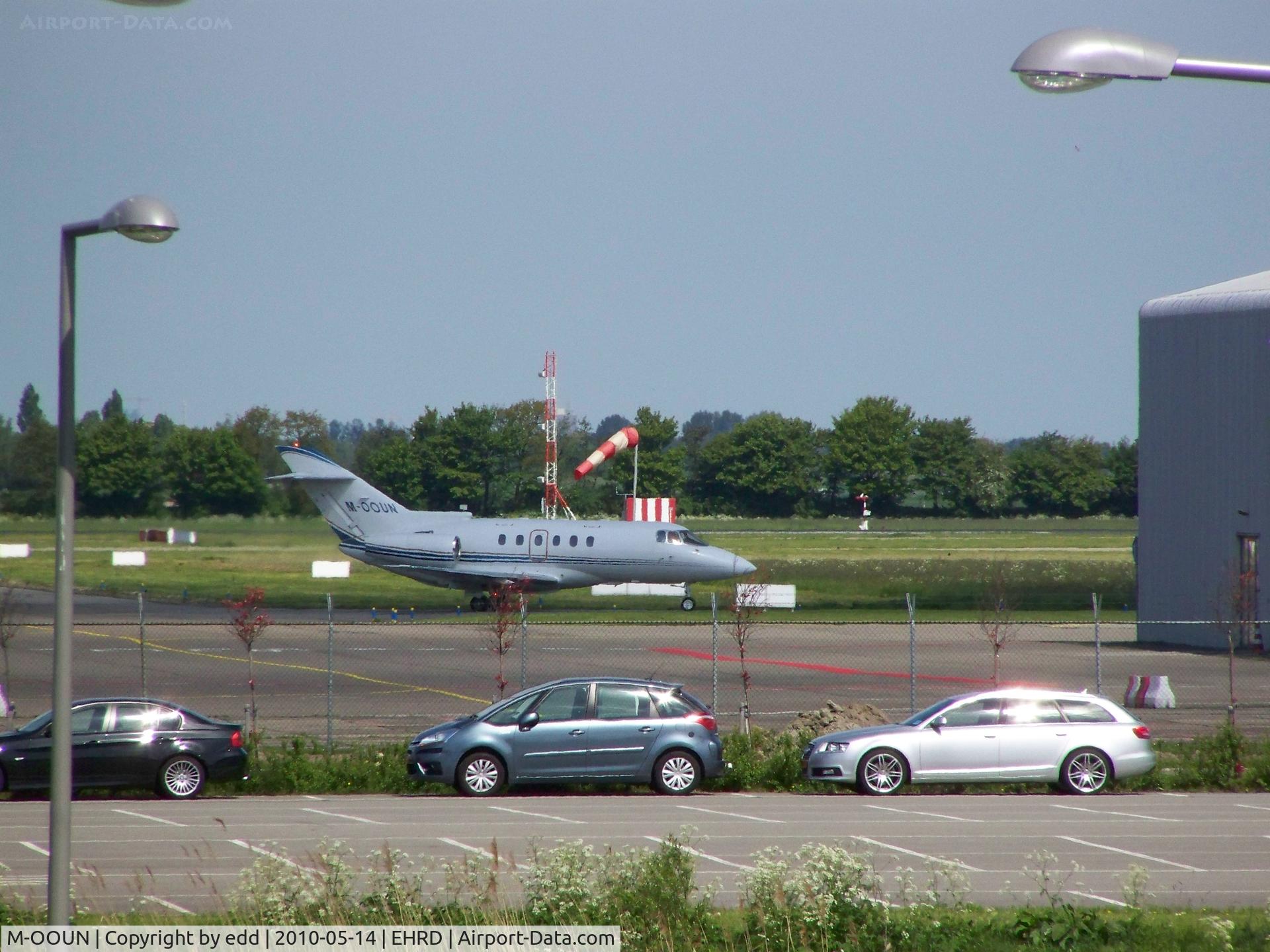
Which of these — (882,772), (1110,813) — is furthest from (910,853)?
(882,772)

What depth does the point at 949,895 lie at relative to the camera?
11.3 m

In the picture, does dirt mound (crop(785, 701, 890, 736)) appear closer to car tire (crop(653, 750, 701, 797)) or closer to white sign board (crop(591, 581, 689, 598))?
car tire (crop(653, 750, 701, 797))

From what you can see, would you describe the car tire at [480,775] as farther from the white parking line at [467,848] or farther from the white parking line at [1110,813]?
the white parking line at [1110,813]

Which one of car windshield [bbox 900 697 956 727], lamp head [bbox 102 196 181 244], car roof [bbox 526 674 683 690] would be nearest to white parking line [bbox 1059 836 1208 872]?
car windshield [bbox 900 697 956 727]

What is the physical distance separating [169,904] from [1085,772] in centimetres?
1277

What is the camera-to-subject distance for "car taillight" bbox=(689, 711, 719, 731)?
19.0m

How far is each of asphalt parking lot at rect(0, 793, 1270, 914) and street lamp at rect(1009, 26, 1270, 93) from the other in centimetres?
478

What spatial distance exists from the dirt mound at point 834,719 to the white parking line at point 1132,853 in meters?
6.75

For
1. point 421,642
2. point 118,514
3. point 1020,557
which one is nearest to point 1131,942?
point 421,642

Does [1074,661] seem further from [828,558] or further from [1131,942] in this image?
[828,558]

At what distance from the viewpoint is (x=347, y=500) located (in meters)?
49.4

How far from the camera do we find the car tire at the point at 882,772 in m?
19.0

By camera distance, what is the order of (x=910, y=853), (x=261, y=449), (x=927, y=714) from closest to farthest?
1. (x=910, y=853)
2. (x=927, y=714)
3. (x=261, y=449)

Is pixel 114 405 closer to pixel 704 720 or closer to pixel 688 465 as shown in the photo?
pixel 688 465
